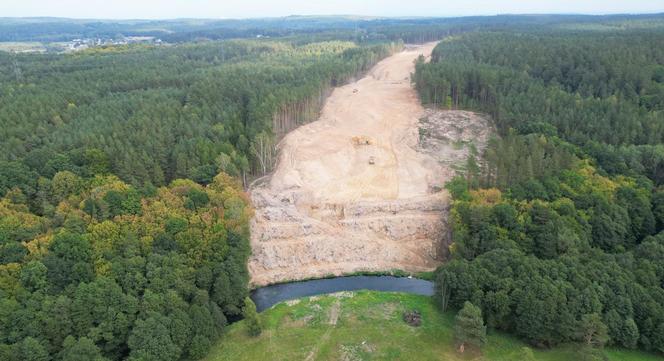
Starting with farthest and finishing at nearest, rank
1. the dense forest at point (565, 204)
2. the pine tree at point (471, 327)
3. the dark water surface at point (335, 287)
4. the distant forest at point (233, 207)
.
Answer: the dark water surface at point (335, 287) → the dense forest at point (565, 204) → the distant forest at point (233, 207) → the pine tree at point (471, 327)

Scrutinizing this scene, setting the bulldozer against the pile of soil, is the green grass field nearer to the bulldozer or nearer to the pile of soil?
the pile of soil

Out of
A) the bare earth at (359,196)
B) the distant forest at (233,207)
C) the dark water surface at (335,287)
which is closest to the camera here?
the distant forest at (233,207)

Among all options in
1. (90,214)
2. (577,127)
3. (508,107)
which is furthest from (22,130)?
(577,127)

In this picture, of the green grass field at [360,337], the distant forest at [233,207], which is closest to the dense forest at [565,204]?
the distant forest at [233,207]

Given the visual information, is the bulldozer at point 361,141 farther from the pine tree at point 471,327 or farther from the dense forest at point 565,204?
the pine tree at point 471,327

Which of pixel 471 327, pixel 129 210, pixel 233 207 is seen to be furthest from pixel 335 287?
pixel 129 210

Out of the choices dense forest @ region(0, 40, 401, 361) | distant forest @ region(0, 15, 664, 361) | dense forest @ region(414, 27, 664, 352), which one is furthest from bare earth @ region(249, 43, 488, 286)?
dense forest @ region(414, 27, 664, 352)

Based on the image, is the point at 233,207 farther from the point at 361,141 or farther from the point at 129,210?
the point at 361,141
